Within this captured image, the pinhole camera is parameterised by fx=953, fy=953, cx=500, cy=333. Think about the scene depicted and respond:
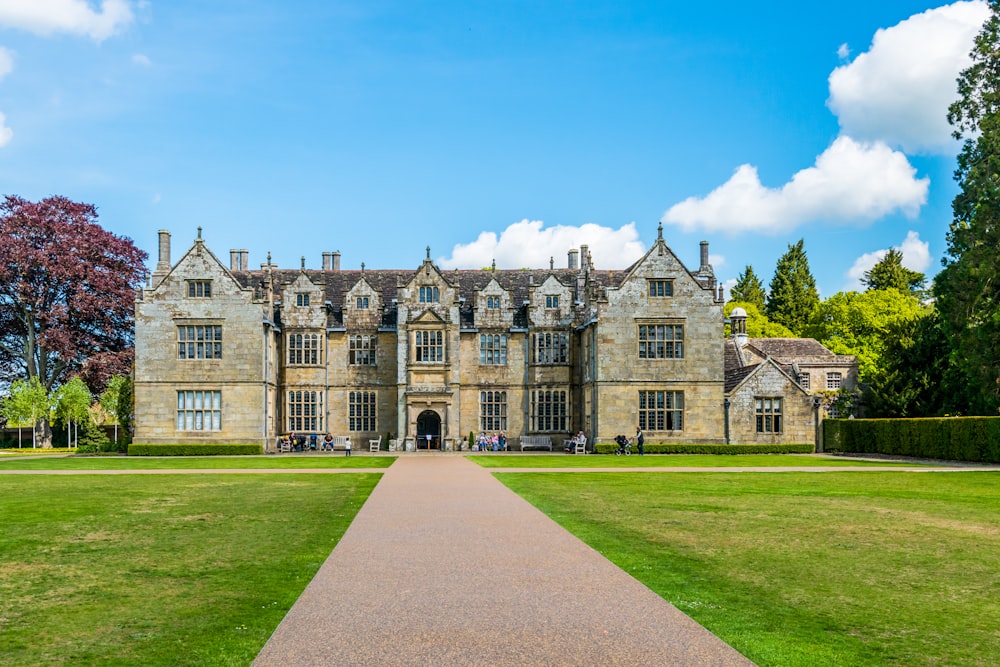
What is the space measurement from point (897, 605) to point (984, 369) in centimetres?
3267

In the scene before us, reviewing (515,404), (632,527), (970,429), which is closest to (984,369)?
(970,429)

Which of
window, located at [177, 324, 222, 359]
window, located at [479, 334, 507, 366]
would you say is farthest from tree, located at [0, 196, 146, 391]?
window, located at [479, 334, 507, 366]

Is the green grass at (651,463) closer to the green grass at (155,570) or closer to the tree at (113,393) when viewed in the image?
the green grass at (155,570)

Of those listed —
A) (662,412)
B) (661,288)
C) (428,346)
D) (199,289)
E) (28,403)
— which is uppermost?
(199,289)

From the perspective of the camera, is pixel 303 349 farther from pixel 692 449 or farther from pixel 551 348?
pixel 692 449

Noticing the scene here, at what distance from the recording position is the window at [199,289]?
160 ft

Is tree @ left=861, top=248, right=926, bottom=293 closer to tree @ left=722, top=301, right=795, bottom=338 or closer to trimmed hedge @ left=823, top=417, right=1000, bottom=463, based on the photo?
tree @ left=722, top=301, right=795, bottom=338

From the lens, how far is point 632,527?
→ 15.9 metres

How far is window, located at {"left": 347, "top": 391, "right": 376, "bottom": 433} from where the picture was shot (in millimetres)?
52250

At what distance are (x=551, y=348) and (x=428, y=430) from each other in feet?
26.9

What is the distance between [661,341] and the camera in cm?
4822

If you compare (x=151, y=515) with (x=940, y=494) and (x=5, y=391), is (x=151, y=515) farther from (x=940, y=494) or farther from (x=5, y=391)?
(x=5, y=391)

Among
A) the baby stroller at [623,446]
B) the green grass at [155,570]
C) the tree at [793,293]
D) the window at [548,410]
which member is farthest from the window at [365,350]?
the tree at [793,293]

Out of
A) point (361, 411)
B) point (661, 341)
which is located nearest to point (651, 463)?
point (661, 341)
